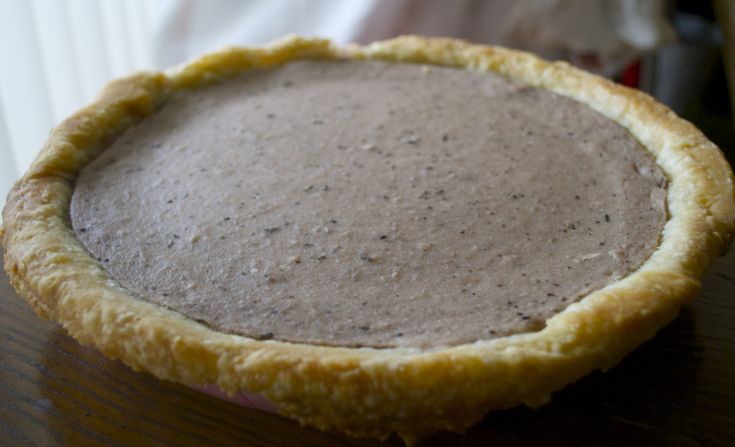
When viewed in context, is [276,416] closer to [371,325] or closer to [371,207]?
[371,325]

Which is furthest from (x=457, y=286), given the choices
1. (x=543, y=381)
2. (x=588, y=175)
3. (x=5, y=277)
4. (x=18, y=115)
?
(x=18, y=115)

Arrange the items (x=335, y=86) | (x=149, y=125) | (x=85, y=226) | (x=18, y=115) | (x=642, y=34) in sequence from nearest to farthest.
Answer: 1. (x=85, y=226)
2. (x=149, y=125)
3. (x=335, y=86)
4. (x=18, y=115)
5. (x=642, y=34)

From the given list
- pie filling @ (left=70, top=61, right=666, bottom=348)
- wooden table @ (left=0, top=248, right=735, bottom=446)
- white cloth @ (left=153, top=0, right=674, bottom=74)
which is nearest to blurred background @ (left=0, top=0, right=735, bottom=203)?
white cloth @ (left=153, top=0, right=674, bottom=74)

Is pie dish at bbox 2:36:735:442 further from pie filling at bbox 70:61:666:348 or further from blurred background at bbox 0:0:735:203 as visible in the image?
blurred background at bbox 0:0:735:203

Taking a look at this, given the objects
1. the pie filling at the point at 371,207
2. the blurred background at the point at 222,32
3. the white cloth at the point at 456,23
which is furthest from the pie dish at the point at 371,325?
the white cloth at the point at 456,23

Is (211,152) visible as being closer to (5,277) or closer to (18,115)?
(5,277)

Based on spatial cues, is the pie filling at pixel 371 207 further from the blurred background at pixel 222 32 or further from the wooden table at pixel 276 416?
the blurred background at pixel 222 32

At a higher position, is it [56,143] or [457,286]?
[56,143]
